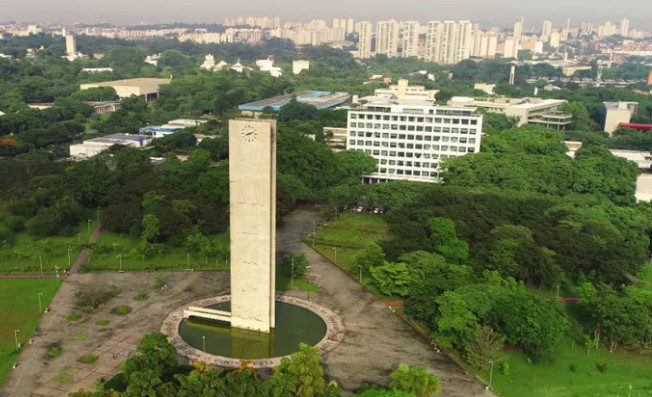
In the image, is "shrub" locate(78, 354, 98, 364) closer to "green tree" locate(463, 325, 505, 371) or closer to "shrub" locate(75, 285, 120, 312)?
"shrub" locate(75, 285, 120, 312)

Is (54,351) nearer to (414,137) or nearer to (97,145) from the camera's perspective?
(414,137)

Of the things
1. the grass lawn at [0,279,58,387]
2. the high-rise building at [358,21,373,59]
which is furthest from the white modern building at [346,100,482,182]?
the high-rise building at [358,21,373,59]

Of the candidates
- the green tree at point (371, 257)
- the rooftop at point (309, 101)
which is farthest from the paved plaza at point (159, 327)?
the rooftop at point (309, 101)

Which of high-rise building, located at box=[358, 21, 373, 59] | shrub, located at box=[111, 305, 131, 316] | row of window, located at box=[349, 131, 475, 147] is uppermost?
high-rise building, located at box=[358, 21, 373, 59]

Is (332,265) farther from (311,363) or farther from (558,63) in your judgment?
(558,63)

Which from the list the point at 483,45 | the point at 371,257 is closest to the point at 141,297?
the point at 371,257

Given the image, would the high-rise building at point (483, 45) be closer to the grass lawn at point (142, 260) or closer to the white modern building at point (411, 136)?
the white modern building at point (411, 136)
